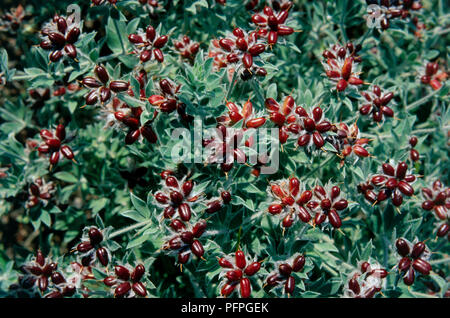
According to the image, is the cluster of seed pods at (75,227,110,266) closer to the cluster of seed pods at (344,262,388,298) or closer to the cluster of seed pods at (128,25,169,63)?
the cluster of seed pods at (128,25,169,63)

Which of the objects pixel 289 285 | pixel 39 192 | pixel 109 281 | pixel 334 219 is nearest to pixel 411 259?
pixel 334 219

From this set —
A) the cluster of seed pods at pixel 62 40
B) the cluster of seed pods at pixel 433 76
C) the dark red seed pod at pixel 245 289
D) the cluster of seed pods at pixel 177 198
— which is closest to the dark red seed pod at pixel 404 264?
the dark red seed pod at pixel 245 289

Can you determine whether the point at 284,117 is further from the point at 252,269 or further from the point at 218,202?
the point at 252,269

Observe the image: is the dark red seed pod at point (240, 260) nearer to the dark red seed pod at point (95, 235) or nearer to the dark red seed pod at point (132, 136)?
the dark red seed pod at point (95, 235)

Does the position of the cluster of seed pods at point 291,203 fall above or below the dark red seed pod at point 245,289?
above

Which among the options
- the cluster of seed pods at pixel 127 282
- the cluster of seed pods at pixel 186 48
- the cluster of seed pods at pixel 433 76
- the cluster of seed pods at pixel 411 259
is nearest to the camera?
the cluster of seed pods at pixel 127 282

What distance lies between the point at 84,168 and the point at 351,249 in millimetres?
3408

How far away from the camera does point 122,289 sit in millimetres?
3328

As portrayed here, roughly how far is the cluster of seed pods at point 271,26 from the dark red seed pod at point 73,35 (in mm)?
1681

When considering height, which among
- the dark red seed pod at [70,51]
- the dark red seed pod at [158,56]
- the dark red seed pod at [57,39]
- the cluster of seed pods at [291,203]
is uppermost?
the dark red seed pod at [57,39]

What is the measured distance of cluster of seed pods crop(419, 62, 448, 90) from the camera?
15.6 ft

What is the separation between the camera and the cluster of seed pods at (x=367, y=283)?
11.2ft
